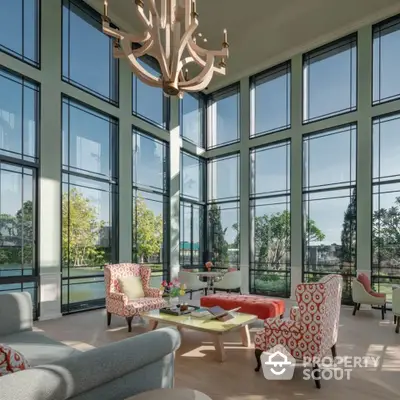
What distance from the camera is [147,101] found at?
28.5ft

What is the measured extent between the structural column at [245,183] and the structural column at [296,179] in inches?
52.6

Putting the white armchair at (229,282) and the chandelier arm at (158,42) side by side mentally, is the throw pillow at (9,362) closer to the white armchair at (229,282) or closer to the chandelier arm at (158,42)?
the chandelier arm at (158,42)

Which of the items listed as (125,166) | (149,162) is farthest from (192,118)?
(125,166)

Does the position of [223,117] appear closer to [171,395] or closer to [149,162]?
[149,162]

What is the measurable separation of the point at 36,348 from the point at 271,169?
7563mm

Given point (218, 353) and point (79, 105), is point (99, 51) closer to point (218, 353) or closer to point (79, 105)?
point (79, 105)

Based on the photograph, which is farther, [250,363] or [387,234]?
[387,234]

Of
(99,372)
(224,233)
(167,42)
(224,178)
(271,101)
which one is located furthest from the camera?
(224,178)

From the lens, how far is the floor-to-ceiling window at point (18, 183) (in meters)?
5.71

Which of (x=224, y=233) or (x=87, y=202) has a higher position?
(x=87, y=202)

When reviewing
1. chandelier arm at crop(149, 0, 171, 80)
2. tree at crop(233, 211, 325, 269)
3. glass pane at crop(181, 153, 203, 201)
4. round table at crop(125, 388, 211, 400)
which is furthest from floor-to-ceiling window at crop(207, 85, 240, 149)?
round table at crop(125, 388, 211, 400)

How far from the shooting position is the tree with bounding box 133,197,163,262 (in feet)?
26.8

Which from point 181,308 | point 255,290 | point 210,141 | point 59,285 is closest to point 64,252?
point 59,285

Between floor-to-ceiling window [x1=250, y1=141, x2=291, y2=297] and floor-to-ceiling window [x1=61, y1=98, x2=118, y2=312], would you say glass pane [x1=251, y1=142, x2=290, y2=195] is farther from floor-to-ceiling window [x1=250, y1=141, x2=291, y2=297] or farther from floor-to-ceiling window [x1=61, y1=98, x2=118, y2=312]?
floor-to-ceiling window [x1=61, y1=98, x2=118, y2=312]
